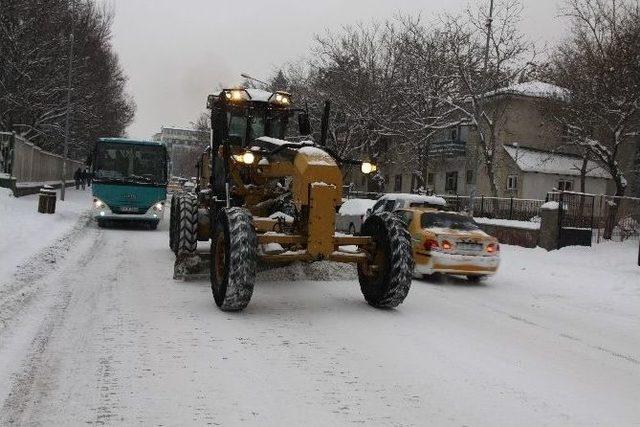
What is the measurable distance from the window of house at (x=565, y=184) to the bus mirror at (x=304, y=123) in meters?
29.5

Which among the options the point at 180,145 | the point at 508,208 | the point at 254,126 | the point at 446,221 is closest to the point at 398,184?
the point at 508,208

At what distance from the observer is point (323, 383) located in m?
5.09

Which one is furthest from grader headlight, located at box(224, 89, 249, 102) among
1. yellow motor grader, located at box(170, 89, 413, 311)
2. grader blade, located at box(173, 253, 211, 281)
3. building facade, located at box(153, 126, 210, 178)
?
building facade, located at box(153, 126, 210, 178)

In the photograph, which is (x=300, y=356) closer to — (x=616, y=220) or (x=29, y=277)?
(x=29, y=277)

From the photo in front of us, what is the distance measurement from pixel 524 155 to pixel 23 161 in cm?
2776

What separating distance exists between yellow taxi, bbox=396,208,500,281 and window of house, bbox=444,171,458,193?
30606 millimetres

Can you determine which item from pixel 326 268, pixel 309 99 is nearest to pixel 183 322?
pixel 326 268

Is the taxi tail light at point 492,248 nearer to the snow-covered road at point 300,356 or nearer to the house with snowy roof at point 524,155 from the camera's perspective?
the snow-covered road at point 300,356

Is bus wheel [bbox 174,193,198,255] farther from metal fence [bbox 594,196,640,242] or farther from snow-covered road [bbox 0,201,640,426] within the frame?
metal fence [bbox 594,196,640,242]

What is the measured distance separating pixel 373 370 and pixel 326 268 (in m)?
5.17

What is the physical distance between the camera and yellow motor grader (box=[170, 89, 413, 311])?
7.52m

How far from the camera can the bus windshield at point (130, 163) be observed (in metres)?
18.4

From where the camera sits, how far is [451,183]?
43.0m

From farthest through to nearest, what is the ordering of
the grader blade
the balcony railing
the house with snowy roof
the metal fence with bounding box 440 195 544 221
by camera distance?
the balcony railing
the house with snowy roof
the metal fence with bounding box 440 195 544 221
the grader blade
